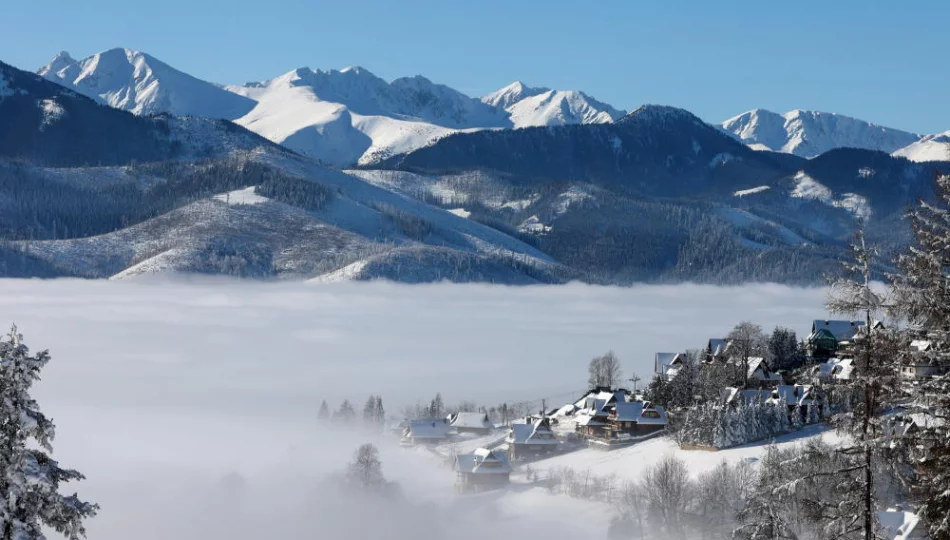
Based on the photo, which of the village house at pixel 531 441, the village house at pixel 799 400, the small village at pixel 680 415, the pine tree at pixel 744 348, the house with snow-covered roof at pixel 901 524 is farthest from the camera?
the village house at pixel 531 441

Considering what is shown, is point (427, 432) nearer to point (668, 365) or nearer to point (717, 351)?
point (668, 365)

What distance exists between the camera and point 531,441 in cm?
12000

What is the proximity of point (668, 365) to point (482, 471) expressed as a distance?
40708 millimetres

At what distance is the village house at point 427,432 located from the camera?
142750 mm

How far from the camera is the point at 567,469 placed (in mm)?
102938

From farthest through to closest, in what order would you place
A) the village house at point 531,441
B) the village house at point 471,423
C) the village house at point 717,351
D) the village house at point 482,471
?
1. the village house at point 471,423
2. the village house at point 717,351
3. the village house at point 531,441
4. the village house at point 482,471

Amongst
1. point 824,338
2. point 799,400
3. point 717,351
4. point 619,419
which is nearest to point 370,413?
point 717,351

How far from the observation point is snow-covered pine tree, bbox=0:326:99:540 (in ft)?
58.1

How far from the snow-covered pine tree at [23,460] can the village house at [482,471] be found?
87912mm

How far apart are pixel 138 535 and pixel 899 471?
83734mm

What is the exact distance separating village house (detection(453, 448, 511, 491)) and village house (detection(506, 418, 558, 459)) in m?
9.09

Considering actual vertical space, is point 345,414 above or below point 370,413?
below

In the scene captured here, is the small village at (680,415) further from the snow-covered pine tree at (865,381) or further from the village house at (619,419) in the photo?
the snow-covered pine tree at (865,381)

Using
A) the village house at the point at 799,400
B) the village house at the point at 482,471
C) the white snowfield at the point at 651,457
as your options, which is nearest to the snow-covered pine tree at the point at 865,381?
the white snowfield at the point at 651,457
